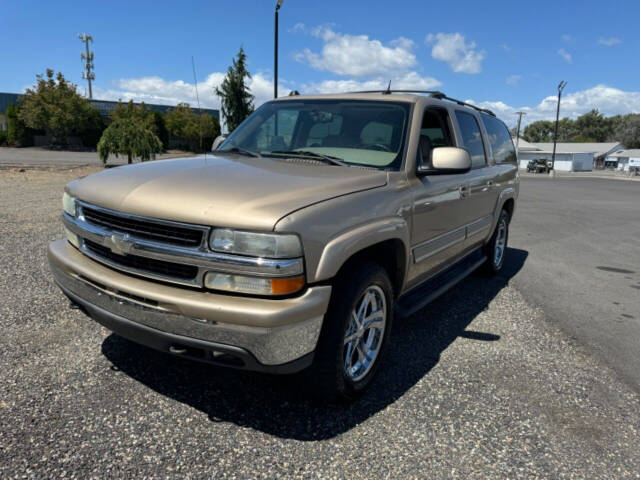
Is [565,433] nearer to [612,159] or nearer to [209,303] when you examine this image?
[209,303]

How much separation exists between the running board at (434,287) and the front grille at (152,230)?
5.29 ft

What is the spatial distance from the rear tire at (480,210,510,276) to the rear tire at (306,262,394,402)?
2.99 meters

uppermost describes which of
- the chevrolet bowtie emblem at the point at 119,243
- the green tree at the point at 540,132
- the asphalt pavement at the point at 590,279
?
the green tree at the point at 540,132

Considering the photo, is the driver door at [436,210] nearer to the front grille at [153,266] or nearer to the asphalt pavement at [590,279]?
the asphalt pavement at [590,279]

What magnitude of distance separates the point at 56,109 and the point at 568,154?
76187mm

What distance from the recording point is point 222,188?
240 cm

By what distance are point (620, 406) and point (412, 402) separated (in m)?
1.34

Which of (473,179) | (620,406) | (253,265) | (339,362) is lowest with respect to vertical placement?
(620,406)

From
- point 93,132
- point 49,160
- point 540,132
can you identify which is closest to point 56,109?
point 93,132

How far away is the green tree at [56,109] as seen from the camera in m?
41.8

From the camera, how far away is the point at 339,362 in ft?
8.32

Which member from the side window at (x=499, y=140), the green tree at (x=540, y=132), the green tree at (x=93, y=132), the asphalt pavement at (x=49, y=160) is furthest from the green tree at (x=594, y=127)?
the side window at (x=499, y=140)

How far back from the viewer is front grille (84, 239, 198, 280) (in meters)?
2.27

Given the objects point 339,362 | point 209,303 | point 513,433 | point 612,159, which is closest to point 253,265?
point 209,303
